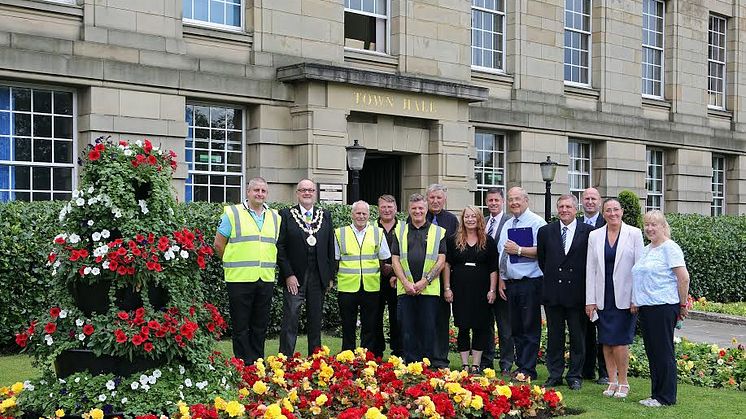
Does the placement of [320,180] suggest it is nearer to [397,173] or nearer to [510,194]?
[397,173]

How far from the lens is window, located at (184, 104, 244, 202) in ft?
54.7

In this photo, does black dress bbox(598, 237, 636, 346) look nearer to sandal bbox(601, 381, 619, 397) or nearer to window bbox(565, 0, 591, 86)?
sandal bbox(601, 381, 619, 397)

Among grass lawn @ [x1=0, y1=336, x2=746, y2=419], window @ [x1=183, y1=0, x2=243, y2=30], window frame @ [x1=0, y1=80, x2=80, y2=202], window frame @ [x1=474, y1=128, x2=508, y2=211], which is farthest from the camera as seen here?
window frame @ [x1=474, y1=128, x2=508, y2=211]

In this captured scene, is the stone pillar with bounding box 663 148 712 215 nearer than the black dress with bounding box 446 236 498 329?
No

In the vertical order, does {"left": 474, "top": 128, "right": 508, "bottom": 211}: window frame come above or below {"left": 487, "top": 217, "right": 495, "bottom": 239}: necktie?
above

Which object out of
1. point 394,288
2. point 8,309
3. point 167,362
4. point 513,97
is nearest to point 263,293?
point 394,288

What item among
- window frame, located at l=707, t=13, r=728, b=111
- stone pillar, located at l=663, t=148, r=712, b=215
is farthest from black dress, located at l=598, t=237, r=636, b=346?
window frame, located at l=707, t=13, r=728, b=111

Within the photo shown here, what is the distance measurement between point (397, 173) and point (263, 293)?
36.7 feet

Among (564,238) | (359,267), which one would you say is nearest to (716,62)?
(564,238)

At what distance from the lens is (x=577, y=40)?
24.8 meters

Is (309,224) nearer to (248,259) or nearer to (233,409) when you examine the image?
(248,259)

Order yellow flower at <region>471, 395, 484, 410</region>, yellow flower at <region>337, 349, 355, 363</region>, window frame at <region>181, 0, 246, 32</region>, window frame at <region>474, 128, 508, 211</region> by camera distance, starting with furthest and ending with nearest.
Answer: window frame at <region>474, 128, 508, 211</region> → window frame at <region>181, 0, 246, 32</region> → yellow flower at <region>337, 349, 355, 363</region> → yellow flower at <region>471, 395, 484, 410</region>

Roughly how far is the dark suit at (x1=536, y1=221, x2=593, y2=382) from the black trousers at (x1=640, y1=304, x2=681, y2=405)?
922 mm

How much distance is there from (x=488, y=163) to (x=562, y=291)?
13290 millimetres
